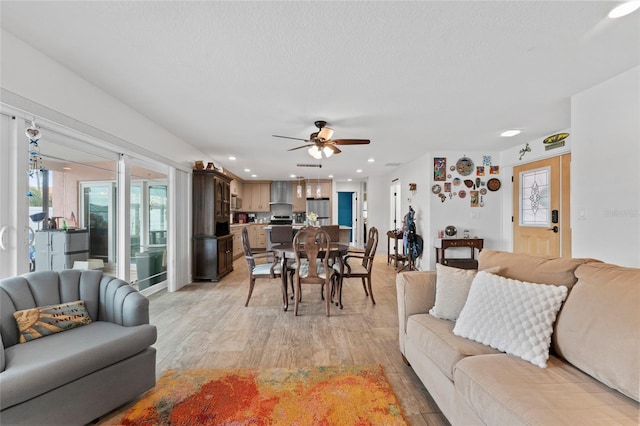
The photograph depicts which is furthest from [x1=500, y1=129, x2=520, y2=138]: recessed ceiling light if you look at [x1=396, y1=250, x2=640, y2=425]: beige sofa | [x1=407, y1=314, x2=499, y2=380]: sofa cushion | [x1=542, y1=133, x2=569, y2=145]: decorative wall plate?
[x1=407, y1=314, x2=499, y2=380]: sofa cushion

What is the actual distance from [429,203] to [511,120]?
205 cm

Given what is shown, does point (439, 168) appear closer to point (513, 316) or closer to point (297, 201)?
point (513, 316)

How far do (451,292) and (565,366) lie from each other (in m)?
0.63

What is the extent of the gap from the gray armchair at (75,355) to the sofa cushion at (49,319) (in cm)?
3

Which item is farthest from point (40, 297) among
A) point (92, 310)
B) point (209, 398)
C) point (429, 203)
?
point (429, 203)

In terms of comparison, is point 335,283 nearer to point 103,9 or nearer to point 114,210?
point 114,210

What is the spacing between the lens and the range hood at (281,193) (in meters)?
9.09

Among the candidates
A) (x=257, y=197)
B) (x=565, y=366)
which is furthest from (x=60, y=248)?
(x=257, y=197)

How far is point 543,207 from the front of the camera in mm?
4184

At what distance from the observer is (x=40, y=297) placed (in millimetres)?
1719

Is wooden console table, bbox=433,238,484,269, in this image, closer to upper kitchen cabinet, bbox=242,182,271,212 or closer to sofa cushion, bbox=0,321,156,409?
sofa cushion, bbox=0,321,156,409

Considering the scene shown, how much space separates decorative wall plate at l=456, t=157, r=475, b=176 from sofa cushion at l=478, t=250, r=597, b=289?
12.2 feet

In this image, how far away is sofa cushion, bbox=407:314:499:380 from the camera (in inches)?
54.5

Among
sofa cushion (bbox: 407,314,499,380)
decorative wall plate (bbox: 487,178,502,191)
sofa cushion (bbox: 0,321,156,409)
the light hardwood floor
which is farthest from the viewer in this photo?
decorative wall plate (bbox: 487,178,502,191)
